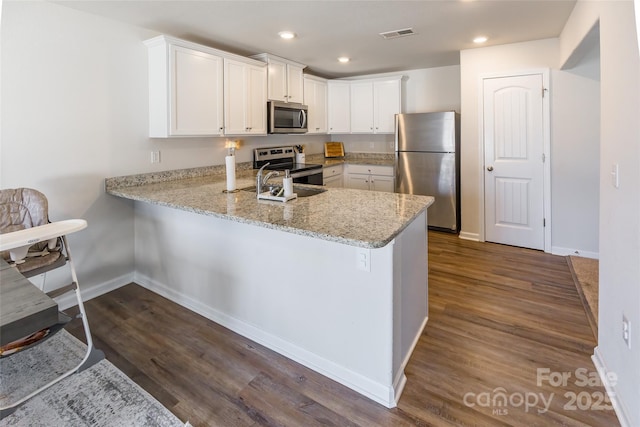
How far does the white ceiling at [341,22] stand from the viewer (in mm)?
2607

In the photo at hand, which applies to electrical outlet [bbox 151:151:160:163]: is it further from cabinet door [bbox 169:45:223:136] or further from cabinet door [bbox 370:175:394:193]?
cabinet door [bbox 370:175:394:193]

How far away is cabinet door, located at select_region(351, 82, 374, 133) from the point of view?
17.0 ft

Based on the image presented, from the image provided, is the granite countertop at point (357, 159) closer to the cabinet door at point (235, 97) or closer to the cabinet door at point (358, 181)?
the cabinet door at point (358, 181)

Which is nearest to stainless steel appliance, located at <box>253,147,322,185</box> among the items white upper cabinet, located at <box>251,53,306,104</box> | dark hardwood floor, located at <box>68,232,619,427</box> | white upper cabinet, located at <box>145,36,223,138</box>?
white upper cabinet, located at <box>251,53,306,104</box>

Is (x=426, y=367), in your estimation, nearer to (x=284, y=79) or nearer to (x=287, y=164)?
Result: (x=287, y=164)

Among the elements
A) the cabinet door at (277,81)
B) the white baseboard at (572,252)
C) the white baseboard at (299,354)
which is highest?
the cabinet door at (277,81)

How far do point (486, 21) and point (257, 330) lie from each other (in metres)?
3.20

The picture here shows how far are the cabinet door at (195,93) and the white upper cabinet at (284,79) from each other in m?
0.77

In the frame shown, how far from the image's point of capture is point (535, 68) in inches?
144

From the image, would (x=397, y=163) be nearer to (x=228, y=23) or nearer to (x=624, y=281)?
(x=228, y=23)

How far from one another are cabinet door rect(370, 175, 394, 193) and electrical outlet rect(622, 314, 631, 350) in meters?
3.58

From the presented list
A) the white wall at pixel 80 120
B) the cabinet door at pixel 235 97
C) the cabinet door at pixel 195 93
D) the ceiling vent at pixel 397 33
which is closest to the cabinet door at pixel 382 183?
the ceiling vent at pixel 397 33

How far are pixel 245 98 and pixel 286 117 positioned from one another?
2.41ft

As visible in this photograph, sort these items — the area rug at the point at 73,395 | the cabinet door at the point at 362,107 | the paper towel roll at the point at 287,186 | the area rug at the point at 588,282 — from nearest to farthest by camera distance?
1. the area rug at the point at 73,395
2. the paper towel roll at the point at 287,186
3. the area rug at the point at 588,282
4. the cabinet door at the point at 362,107
